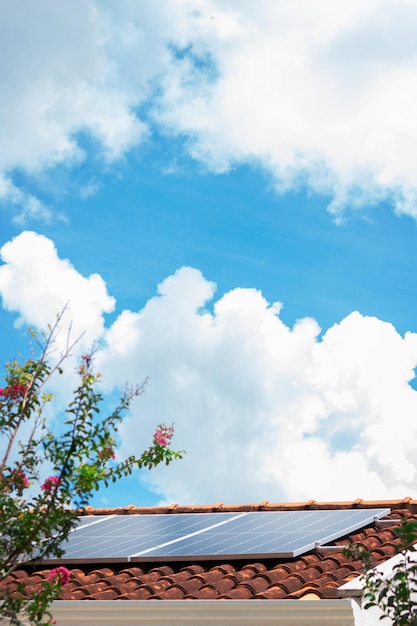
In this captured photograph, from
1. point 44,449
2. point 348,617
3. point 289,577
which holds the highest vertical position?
point 44,449

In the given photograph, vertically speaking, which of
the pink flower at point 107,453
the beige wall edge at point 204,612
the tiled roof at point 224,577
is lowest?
the beige wall edge at point 204,612

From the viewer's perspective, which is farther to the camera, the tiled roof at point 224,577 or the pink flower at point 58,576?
the tiled roof at point 224,577

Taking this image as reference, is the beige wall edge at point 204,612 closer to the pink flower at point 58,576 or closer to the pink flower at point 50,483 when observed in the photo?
the pink flower at point 58,576

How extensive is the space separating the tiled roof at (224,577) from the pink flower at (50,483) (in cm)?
329

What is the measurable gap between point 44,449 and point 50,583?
4.50 ft

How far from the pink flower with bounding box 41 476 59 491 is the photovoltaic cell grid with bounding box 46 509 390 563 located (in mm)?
4630

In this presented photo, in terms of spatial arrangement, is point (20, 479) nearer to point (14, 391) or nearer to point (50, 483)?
point (50, 483)

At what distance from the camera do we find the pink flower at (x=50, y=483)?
920 cm

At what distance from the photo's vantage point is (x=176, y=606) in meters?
11.1

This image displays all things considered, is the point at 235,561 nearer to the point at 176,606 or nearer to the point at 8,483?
the point at 176,606

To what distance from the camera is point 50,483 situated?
9.29m

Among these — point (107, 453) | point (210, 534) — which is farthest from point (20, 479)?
point (210, 534)

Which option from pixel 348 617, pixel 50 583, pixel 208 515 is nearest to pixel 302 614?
pixel 348 617

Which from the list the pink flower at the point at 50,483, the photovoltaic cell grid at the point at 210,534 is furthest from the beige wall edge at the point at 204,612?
the pink flower at the point at 50,483
